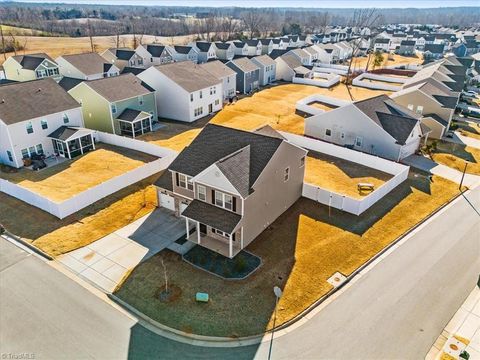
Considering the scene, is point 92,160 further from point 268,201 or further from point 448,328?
point 448,328

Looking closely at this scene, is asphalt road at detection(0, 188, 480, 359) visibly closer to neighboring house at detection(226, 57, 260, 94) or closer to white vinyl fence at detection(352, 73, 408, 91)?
neighboring house at detection(226, 57, 260, 94)

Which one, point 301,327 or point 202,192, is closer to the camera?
point 301,327

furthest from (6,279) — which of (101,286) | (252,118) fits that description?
(252,118)

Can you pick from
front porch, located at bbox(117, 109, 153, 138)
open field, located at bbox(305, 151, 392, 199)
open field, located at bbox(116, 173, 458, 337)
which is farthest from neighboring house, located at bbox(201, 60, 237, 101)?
open field, located at bbox(116, 173, 458, 337)

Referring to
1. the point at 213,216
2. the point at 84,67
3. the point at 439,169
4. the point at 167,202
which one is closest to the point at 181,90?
the point at 167,202

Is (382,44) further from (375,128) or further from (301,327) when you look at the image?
(301,327)

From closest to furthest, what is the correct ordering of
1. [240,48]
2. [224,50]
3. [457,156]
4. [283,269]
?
[283,269]
[457,156]
[224,50]
[240,48]
